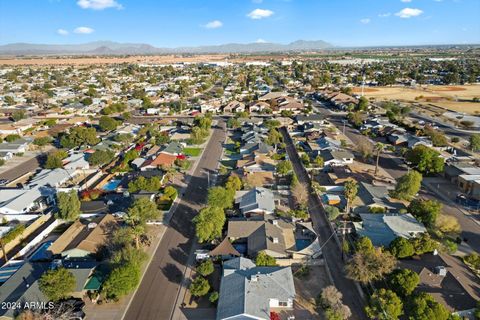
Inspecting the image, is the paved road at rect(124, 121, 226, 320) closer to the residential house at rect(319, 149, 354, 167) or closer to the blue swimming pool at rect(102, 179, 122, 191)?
the blue swimming pool at rect(102, 179, 122, 191)

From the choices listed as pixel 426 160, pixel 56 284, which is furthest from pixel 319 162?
pixel 56 284

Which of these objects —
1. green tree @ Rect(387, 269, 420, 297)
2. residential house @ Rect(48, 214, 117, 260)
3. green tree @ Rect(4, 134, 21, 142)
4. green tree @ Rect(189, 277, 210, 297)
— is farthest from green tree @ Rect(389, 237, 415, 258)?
green tree @ Rect(4, 134, 21, 142)

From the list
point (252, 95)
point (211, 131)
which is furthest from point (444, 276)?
point (252, 95)

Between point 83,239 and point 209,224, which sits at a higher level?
point 209,224

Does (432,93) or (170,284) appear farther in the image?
(432,93)

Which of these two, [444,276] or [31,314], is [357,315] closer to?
[444,276]

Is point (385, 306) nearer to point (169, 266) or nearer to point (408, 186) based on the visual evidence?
Result: point (169, 266)
